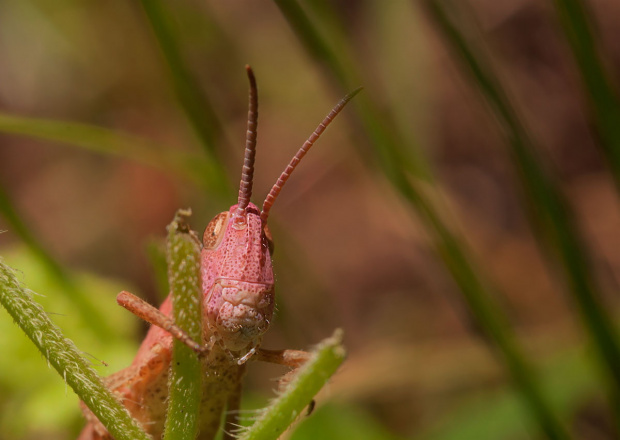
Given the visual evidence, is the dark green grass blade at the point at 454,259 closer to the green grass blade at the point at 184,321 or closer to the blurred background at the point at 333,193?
the blurred background at the point at 333,193

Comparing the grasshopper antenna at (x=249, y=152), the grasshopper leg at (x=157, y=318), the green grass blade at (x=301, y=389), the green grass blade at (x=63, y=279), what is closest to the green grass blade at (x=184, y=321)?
the grasshopper leg at (x=157, y=318)

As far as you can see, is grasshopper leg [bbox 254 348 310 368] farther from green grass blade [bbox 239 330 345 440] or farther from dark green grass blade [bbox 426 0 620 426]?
dark green grass blade [bbox 426 0 620 426]

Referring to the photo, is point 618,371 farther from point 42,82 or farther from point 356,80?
point 42,82

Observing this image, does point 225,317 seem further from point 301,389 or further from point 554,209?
point 554,209

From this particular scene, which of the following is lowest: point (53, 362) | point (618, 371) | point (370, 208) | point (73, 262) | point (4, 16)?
point (53, 362)

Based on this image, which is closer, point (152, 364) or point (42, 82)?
point (152, 364)

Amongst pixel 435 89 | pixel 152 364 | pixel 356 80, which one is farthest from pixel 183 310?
pixel 435 89

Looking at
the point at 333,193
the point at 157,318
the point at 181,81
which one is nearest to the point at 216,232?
the point at 157,318
